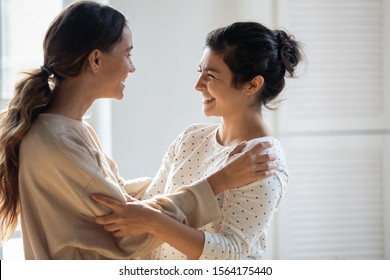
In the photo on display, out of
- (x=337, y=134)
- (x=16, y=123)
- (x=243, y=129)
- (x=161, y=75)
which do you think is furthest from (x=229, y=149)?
(x=337, y=134)

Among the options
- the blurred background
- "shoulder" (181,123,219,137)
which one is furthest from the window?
"shoulder" (181,123,219,137)

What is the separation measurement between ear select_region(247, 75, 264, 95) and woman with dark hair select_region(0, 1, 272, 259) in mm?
207

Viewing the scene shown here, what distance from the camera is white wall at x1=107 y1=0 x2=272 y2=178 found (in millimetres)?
2510

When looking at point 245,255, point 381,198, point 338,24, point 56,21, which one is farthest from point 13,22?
point 381,198

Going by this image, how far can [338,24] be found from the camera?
2.55 meters

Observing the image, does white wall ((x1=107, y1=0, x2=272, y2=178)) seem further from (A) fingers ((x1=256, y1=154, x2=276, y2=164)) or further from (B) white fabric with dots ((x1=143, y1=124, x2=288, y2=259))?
(A) fingers ((x1=256, y1=154, x2=276, y2=164))

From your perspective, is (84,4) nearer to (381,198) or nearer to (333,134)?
(333,134)

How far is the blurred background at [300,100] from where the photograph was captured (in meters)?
2.51

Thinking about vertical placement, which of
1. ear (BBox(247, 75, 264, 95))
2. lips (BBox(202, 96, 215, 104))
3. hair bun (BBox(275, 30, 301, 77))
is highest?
hair bun (BBox(275, 30, 301, 77))

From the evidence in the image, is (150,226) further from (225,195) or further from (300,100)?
(300,100)

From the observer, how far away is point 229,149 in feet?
5.13

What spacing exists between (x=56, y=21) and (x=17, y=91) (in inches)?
7.5

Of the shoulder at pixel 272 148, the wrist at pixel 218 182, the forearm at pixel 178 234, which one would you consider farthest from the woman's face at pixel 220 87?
the forearm at pixel 178 234
